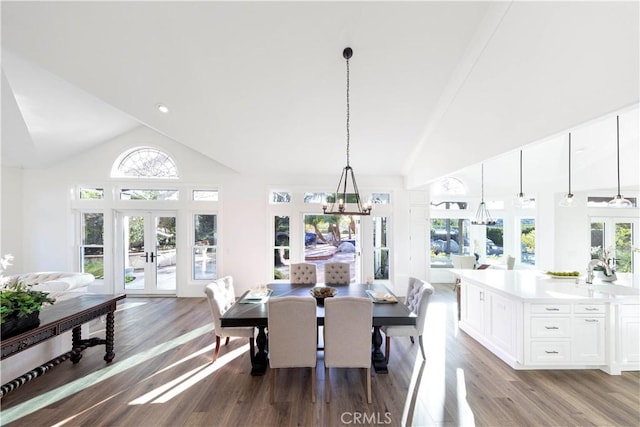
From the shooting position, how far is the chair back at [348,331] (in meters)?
2.60

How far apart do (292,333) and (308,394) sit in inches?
27.8

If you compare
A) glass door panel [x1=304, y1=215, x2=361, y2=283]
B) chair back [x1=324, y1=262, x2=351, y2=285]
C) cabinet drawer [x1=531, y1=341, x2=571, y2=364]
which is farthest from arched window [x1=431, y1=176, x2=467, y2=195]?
cabinet drawer [x1=531, y1=341, x2=571, y2=364]

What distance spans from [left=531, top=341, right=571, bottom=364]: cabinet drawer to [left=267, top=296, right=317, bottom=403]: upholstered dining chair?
104 inches

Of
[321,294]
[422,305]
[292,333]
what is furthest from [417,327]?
[292,333]

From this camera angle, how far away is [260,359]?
324 centimetres

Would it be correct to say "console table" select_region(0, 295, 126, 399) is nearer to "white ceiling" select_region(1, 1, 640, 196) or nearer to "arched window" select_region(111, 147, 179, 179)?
"white ceiling" select_region(1, 1, 640, 196)

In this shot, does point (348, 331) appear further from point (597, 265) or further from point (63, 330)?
point (597, 265)

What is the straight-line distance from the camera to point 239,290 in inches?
245

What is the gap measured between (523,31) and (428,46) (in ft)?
2.87

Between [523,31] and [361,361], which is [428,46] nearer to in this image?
[523,31]

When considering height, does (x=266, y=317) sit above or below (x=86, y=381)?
above

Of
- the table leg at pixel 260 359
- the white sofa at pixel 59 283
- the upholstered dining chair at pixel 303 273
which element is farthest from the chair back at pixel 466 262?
the white sofa at pixel 59 283

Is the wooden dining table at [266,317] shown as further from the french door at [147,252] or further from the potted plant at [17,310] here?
the french door at [147,252]

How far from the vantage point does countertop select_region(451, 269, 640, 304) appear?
10.1ft
